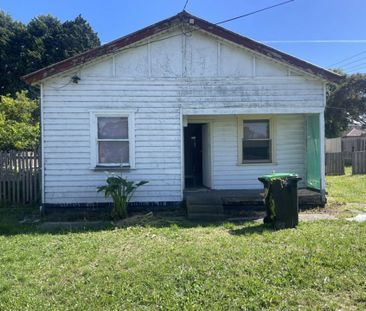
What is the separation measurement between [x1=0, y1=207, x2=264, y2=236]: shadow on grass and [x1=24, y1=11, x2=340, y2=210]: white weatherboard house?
784mm

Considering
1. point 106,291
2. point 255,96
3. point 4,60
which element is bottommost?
point 106,291

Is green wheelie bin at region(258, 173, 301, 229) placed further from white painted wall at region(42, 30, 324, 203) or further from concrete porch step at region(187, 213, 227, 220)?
white painted wall at region(42, 30, 324, 203)

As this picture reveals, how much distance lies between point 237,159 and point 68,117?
16.6 feet

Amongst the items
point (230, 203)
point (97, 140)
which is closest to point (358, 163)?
point (230, 203)

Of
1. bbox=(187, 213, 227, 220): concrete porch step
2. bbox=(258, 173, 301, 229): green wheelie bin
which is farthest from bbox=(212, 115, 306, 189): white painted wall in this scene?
bbox=(258, 173, 301, 229): green wheelie bin

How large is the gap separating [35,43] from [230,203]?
3324cm

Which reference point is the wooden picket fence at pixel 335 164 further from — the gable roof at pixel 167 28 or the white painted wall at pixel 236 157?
the gable roof at pixel 167 28

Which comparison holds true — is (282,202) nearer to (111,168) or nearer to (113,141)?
(111,168)

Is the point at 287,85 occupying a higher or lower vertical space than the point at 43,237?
higher

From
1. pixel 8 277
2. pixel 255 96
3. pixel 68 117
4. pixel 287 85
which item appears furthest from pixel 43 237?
pixel 287 85

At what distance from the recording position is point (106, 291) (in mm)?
4820

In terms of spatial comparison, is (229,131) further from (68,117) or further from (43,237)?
(43,237)

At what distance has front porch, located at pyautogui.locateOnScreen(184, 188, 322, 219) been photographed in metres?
9.68

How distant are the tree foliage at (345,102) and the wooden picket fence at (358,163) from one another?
22.6 meters
